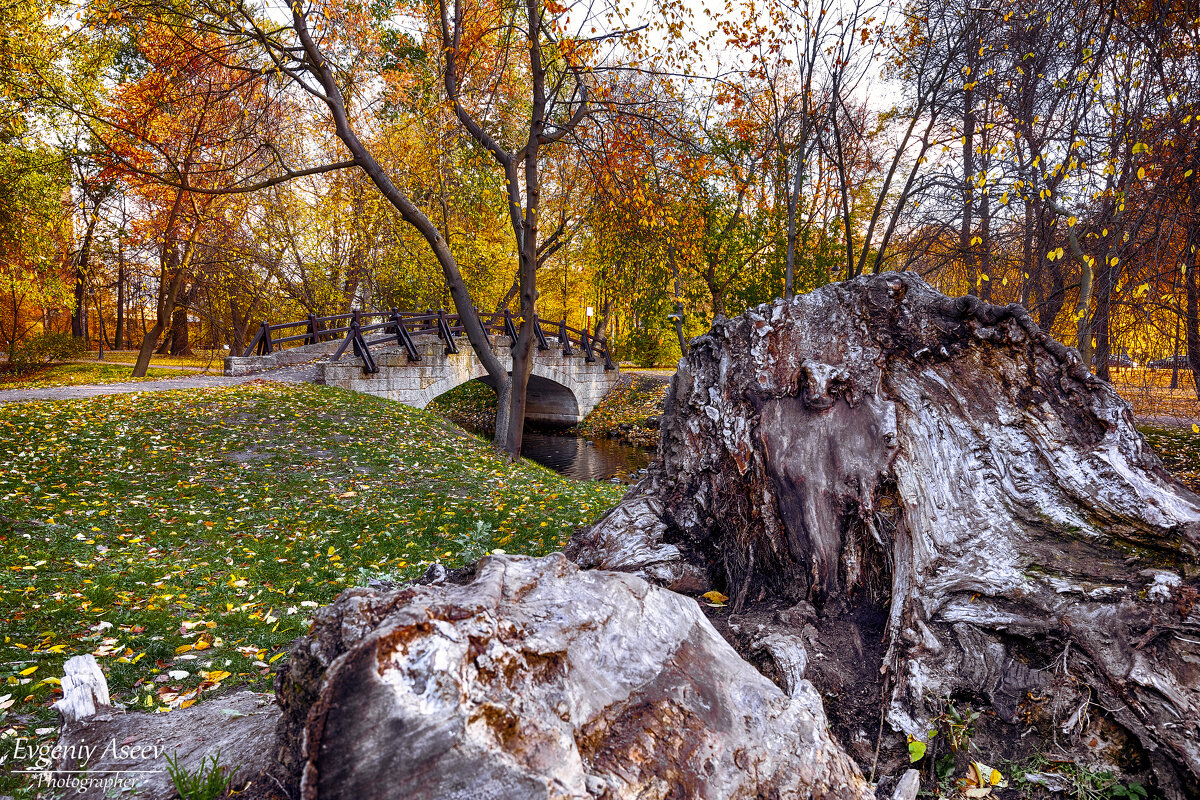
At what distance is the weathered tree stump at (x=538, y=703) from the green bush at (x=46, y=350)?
2656cm

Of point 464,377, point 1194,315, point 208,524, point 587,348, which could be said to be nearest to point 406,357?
point 464,377

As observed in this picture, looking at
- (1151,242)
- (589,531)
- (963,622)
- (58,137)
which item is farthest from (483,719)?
(58,137)

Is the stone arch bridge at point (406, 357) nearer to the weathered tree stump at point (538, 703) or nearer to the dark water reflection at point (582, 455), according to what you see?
the dark water reflection at point (582, 455)

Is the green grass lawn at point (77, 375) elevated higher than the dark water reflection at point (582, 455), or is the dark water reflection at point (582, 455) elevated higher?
the green grass lawn at point (77, 375)

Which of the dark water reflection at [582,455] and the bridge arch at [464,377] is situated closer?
the dark water reflection at [582,455]

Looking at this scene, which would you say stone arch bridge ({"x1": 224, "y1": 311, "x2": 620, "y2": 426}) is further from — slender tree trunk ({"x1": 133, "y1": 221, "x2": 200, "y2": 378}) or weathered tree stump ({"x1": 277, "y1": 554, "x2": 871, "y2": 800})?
weathered tree stump ({"x1": 277, "y1": 554, "x2": 871, "y2": 800})

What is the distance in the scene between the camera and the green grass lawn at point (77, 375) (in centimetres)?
1707

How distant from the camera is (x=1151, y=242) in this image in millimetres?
4918

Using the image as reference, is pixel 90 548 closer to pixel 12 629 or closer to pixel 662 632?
pixel 12 629

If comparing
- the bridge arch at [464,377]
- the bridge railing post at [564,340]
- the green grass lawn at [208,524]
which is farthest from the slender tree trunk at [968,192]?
the bridge railing post at [564,340]

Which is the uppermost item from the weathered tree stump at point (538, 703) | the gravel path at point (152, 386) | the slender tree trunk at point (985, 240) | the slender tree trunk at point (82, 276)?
the slender tree trunk at point (82, 276)

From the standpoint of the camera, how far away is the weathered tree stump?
1.52m

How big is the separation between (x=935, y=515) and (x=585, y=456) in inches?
651

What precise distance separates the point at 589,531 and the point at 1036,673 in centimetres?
266
